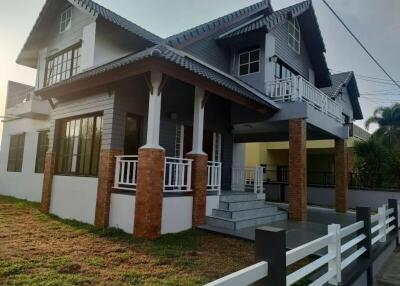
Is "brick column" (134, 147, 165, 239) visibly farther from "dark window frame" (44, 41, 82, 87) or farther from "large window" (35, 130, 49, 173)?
"large window" (35, 130, 49, 173)

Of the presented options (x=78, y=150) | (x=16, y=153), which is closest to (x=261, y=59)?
(x=78, y=150)

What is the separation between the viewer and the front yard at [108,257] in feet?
14.2

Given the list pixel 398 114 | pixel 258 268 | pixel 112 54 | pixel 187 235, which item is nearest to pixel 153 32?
pixel 112 54

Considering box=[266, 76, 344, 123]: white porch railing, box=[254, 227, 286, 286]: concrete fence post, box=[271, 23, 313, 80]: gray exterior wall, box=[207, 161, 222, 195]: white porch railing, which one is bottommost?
box=[254, 227, 286, 286]: concrete fence post

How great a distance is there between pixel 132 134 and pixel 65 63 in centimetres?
504

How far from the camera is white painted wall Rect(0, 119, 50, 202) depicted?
13.1 metres

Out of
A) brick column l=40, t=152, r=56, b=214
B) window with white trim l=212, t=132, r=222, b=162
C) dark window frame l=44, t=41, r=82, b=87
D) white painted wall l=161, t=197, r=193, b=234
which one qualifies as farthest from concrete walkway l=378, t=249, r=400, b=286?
dark window frame l=44, t=41, r=82, b=87

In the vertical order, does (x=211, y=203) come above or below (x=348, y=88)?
below

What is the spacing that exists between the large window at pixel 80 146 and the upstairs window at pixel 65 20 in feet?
13.4

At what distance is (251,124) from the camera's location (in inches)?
439

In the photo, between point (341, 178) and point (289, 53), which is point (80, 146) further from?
point (341, 178)

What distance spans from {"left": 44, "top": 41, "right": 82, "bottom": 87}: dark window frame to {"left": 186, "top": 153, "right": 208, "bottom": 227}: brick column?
5.71 meters

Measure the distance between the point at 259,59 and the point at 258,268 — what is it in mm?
10023

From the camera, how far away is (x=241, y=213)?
8133 millimetres
